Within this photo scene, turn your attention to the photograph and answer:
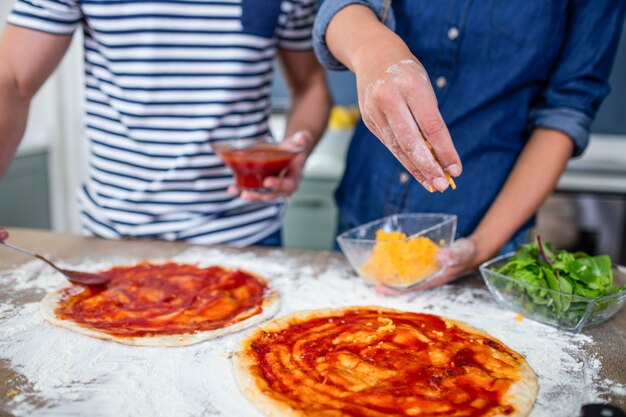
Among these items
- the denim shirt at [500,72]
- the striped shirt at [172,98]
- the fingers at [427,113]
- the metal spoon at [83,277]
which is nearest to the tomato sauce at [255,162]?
the striped shirt at [172,98]

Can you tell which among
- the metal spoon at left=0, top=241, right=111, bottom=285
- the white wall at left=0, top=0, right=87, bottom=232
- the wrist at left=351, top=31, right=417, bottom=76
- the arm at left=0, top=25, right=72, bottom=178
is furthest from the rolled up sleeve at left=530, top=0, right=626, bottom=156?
the white wall at left=0, top=0, right=87, bottom=232

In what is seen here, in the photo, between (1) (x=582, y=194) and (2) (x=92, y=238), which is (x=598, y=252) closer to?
(1) (x=582, y=194)

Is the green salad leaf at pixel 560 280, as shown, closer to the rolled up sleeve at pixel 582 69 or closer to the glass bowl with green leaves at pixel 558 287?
the glass bowl with green leaves at pixel 558 287

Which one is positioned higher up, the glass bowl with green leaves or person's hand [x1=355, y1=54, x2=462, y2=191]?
person's hand [x1=355, y1=54, x2=462, y2=191]

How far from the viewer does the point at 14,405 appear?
0.89m

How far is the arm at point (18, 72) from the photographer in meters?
1.54

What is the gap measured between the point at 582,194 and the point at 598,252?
313mm

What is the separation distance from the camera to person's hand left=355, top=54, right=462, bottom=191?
95 centimetres

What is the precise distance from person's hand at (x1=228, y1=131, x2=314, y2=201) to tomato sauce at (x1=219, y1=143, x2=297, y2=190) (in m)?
0.02

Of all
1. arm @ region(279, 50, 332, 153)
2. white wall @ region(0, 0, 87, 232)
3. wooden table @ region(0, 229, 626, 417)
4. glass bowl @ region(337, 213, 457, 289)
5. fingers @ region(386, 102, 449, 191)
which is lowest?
white wall @ region(0, 0, 87, 232)

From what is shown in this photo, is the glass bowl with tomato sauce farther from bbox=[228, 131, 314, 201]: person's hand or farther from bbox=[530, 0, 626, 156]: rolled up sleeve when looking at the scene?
bbox=[530, 0, 626, 156]: rolled up sleeve

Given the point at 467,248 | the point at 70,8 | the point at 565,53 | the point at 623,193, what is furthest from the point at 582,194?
the point at 70,8

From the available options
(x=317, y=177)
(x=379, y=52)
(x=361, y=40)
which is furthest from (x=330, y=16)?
(x=317, y=177)

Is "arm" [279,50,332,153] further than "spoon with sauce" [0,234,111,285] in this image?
Yes
